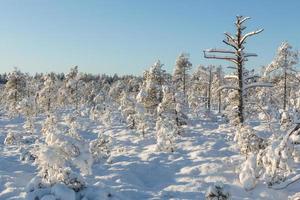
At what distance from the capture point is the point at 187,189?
1784 centimetres

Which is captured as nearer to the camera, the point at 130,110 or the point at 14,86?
the point at 130,110

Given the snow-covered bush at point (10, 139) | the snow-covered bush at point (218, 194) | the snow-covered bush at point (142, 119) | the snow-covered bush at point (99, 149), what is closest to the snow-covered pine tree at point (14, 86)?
the snow-covered bush at point (10, 139)

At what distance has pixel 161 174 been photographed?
67.8 ft

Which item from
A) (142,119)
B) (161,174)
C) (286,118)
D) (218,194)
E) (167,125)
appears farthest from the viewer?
(142,119)

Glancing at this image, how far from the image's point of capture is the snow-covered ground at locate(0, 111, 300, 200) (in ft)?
55.5

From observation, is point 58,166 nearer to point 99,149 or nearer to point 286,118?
point 99,149

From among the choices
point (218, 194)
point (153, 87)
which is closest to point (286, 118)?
point (218, 194)

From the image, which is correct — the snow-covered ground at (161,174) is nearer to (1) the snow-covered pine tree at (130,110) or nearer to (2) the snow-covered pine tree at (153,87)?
(2) the snow-covered pine tree at (153,87)

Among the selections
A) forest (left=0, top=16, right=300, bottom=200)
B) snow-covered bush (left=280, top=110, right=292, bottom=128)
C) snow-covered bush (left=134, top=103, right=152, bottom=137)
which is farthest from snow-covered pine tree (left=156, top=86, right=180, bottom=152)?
snow-covered bush (left=280, top=110, right=292, bottom=128)

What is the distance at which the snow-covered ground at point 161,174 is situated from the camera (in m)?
16.9

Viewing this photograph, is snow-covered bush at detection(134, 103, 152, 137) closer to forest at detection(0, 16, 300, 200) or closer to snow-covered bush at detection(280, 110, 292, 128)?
forest at detection(0, 16, 300, 200)

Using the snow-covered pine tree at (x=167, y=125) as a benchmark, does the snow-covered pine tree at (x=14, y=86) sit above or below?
above

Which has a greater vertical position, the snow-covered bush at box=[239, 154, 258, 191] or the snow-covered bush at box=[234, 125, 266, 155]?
the snow-covered bush at box=[234, 125, 266, 155]

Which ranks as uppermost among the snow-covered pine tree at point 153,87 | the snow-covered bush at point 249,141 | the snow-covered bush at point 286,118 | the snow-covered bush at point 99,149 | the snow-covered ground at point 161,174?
the snow-covered pine tree at point 153,87
